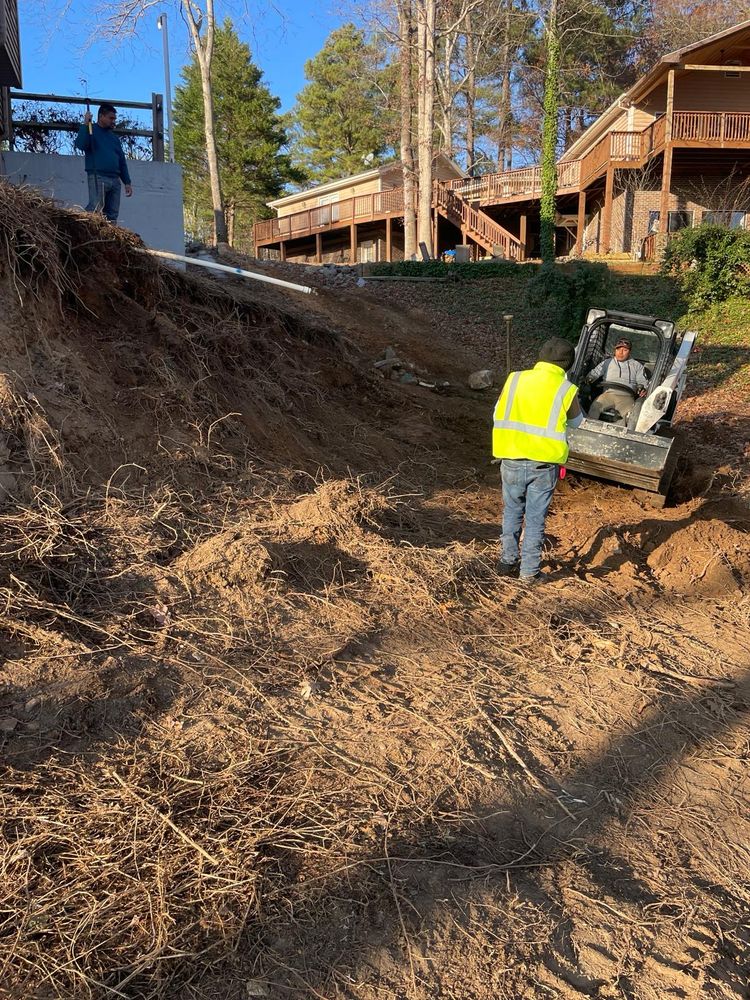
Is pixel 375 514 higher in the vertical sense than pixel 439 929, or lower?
higher

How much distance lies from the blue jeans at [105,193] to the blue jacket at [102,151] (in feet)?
0.31

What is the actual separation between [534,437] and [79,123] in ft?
33.2

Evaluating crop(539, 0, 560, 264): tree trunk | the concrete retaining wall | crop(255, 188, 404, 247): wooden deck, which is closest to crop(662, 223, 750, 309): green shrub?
crop(539, 0, 560, 264): tree trunk

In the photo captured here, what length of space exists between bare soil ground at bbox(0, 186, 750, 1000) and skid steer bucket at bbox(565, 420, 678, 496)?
1.70 feet

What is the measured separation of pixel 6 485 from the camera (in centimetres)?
510

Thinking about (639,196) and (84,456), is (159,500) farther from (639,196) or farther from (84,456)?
(639,196)

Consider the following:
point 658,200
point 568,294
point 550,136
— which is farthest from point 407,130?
point 568,294

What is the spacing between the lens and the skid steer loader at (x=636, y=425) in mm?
7816

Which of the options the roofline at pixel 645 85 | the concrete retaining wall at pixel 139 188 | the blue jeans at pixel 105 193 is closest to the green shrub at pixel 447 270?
the roofline at pixel 645 85

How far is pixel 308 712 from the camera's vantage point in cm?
381

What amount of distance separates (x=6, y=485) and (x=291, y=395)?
477 cm

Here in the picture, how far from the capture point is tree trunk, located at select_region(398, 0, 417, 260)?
991 inches

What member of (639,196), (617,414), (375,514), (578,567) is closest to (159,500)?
(375,514)

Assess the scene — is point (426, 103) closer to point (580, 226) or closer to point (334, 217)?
point (580, 226)
